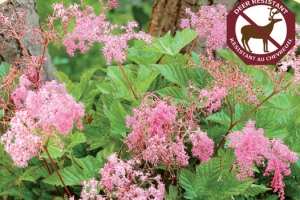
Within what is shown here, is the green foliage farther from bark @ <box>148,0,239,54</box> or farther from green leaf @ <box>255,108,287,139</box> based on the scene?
bark @ <box>148,0,239,54</box>

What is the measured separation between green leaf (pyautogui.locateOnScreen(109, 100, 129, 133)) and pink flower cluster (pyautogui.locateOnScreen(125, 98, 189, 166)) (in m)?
0.13

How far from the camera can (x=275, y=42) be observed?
145 centimetres

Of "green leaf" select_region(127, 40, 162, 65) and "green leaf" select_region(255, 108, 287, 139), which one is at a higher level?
"green leaf" select_region(127, 40, 162, 65)

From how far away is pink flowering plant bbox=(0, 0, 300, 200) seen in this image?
0.89 meters

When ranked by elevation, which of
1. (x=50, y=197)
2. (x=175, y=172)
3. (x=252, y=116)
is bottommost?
(x=50, y=197)

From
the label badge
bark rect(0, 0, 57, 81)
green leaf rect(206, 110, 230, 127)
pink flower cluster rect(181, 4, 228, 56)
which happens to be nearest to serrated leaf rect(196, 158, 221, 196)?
green leaf rect(206, 110, 230, 127)

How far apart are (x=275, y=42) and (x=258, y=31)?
0.21 ft

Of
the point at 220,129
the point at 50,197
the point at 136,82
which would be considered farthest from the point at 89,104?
the point at 220,129

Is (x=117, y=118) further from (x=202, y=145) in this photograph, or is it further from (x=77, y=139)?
(x=202, y=145)

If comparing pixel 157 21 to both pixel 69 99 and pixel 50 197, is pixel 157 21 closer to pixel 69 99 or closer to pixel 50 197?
pixel 50 197

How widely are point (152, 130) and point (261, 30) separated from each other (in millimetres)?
699

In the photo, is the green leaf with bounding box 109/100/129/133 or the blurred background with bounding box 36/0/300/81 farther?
the blurred background with bounding box 36/0/300/81

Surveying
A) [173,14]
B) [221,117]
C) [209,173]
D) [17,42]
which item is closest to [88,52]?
[173,14]

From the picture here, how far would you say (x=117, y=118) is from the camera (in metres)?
1.07
